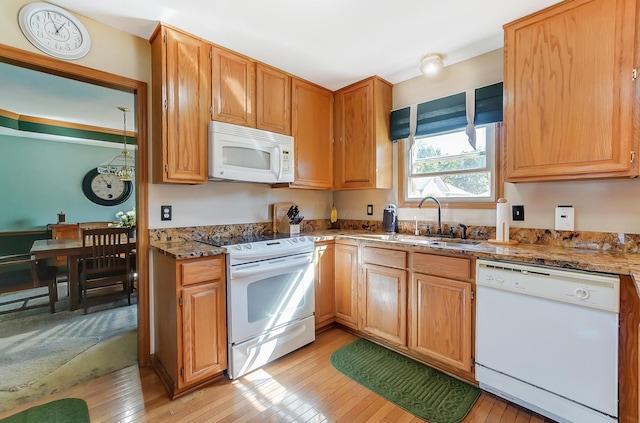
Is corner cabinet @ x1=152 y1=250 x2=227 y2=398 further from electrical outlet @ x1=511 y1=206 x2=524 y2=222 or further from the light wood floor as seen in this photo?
electrical outlet @ x1=511 y1=206 x2=524 y2=222

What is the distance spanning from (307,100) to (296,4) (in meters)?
1.09

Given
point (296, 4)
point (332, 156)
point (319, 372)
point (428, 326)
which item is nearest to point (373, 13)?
point (296, 4)

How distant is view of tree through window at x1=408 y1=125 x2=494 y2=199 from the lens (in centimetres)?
229

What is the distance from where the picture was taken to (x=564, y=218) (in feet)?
6.05

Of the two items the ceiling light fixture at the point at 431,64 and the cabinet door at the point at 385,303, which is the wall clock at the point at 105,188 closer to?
the cabinet door at the point at 385,303

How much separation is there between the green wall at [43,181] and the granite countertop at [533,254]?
453cm

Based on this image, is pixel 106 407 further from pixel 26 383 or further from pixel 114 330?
pixel 114 330

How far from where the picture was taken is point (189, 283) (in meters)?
1.71

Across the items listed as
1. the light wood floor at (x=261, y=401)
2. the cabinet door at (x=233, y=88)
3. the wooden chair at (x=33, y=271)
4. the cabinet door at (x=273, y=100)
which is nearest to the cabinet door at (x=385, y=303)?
the light wood floor at (x=261, y=401)

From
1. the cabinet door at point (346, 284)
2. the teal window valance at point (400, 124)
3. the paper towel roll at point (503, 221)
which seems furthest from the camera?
the teal window valance at point (400, 124)

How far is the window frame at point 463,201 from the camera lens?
216 cm

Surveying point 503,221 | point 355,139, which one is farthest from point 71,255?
point 503,221

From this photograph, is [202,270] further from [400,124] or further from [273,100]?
[400,124]

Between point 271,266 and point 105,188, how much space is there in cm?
523
